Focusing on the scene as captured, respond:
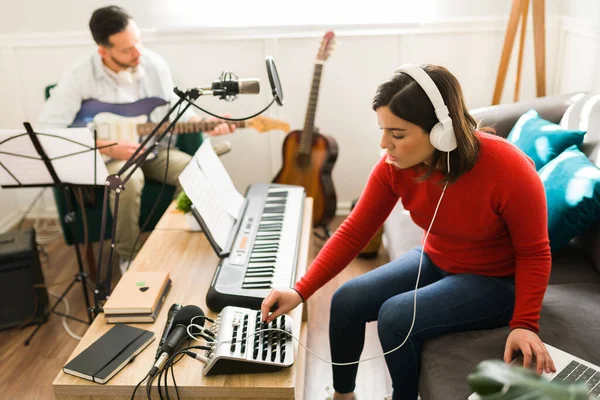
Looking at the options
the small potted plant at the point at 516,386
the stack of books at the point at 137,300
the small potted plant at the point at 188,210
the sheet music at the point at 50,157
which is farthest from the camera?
the small potted plant at the point at 188,210

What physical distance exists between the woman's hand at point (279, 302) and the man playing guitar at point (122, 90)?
1.32 meters

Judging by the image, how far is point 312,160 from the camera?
2.88 metres

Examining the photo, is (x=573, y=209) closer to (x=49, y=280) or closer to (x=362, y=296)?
(x=362, y=296)

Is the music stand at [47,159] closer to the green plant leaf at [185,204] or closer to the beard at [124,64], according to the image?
the green plant leaf at [185,204]

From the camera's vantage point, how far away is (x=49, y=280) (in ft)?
8.87

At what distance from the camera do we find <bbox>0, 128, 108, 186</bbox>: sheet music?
188 centimetres

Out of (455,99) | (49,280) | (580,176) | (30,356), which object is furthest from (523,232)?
(49,280)

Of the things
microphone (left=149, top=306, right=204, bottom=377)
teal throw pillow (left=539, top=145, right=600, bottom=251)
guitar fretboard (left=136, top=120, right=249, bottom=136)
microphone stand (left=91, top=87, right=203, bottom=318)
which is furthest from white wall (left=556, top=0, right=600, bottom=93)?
microphone (left=149, top=306, right=204, bottom=377)

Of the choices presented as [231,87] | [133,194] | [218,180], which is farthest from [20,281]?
[231,87]

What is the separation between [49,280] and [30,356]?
0.61 meters

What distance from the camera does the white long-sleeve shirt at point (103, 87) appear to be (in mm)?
2617

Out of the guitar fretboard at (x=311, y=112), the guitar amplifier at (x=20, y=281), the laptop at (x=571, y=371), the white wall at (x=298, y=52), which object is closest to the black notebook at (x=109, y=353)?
the laptop at (x=571, y=371)

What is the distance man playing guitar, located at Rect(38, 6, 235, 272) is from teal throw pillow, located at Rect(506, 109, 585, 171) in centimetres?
126

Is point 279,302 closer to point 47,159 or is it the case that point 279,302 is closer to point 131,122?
point 47,159
